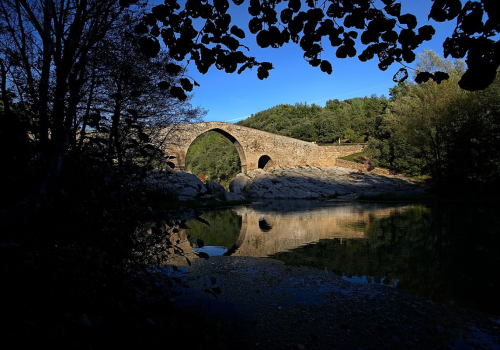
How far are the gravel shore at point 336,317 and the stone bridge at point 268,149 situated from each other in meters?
22.0

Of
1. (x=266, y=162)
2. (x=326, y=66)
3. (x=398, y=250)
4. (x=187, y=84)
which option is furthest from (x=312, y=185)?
(x=187, y=84)

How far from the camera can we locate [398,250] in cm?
692

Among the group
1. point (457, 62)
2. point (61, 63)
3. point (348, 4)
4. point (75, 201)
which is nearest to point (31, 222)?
point (75, 201)

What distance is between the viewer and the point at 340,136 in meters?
45.4

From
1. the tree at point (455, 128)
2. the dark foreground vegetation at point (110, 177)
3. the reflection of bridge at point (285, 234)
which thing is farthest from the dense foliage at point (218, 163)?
the dark foreground vegetation at point (110, 177)

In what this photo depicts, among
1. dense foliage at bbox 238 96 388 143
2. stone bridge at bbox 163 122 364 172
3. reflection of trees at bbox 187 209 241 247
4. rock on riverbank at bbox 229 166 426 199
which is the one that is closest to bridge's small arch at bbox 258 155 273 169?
stone bridge at bbox 163 122 364 172

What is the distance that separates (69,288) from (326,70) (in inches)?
104

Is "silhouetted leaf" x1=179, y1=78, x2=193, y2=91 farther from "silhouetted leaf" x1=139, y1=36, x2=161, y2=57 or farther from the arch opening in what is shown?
the arch opening

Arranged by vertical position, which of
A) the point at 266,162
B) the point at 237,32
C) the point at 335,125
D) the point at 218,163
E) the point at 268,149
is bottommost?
the point at 237,32

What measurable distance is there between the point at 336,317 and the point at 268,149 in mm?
29933

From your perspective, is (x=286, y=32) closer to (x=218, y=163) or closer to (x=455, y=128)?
(x=455, y=128)

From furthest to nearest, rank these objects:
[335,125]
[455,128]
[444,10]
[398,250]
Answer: [335,125] → [455,128] → [398,250] → [444,10]

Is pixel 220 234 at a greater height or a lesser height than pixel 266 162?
lesser

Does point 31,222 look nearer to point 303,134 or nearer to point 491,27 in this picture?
point 491,27
